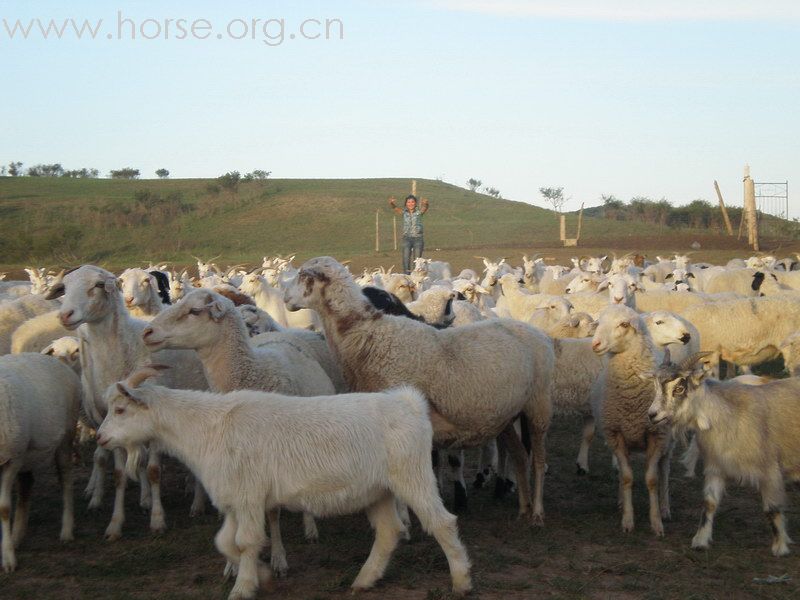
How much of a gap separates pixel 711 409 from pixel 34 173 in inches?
4065

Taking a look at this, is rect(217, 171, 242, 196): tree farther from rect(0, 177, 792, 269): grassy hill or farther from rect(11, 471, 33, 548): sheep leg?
rect(11, 471, 33, 548): sheep leg

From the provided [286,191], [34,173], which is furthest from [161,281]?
[34,173]

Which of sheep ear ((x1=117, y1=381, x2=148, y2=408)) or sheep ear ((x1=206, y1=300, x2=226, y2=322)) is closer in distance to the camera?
sheep ear ((x1=117, y1=381, x2=148, y2=408))

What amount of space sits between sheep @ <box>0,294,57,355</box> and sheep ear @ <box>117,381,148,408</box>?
596 cm

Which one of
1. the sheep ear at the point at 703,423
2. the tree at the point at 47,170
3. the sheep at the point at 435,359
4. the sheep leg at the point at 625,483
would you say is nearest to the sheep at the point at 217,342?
the sheep at the point at 435,359

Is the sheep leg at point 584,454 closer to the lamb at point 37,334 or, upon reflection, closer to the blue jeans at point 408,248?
the lamb at point 37,334

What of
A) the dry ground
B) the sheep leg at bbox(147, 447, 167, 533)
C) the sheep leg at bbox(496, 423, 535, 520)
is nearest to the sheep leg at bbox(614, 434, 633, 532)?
the dry ground

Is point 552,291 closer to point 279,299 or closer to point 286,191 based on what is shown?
point 279,299

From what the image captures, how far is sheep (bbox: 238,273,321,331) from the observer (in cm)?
1412

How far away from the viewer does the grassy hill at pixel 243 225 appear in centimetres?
4488

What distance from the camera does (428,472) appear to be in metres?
5.47

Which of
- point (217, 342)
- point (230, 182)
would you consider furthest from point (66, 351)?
point (230, 182)

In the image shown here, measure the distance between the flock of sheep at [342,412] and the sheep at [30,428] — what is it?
1 centimetres

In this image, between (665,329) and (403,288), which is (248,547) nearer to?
(665,329)
